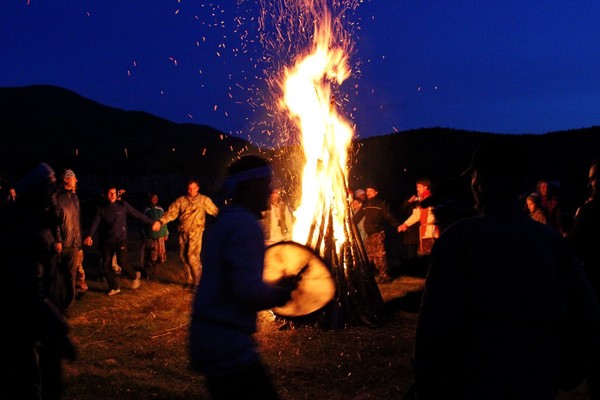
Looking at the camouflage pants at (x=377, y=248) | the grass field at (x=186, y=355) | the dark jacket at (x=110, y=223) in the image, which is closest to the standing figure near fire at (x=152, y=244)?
the dark jacket at (x=110, y=223)

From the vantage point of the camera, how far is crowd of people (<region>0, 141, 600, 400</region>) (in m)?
2.27

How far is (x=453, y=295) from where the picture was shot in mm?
2285

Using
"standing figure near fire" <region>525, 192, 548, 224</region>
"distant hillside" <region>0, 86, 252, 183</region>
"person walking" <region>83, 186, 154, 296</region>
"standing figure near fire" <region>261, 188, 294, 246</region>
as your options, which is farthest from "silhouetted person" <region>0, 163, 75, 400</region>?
"distant hillside" <region>0, 86, 252, 183</region>

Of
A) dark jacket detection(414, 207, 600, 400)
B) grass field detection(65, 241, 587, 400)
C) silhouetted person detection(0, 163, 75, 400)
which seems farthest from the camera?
grass field detection(65, 241, 587, 400)

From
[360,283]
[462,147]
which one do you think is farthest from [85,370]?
[462,147]

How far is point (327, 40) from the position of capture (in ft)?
34.8

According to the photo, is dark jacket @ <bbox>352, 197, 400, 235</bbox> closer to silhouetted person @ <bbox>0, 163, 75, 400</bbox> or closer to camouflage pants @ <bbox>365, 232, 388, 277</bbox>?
camouflage pants @ <bbox>365, 232, 388, 277</bbox>

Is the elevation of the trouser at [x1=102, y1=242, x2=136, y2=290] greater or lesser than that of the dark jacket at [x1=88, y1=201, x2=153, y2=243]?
lesser

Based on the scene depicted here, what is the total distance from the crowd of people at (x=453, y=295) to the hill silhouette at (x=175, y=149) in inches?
14.2

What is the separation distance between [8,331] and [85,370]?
3.44 m

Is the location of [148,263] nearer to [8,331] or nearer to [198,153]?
[8,331]

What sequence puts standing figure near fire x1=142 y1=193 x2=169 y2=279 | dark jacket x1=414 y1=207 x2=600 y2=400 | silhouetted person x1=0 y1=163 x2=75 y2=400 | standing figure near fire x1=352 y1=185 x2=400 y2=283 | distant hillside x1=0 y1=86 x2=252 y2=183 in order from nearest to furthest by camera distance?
dark jacket x1=414 y1=207 x2=600 y2=400 < silhouetted person x1=0 y1=163 x2=75 y2=400 < standing figure near fire x1=352 y1=185 x2=400 y2=283 < standing figure near fire x1=142 y1=193 x2=169 y2=279 < distant hillside x1=0 y1=86 x2=252 y2=183

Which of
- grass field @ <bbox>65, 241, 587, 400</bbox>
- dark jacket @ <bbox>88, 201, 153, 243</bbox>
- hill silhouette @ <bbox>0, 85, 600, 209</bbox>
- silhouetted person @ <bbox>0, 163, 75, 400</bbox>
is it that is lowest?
grass field @ <bbox>65, 241, 587, 400</bbox>

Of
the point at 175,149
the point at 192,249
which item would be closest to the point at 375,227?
the point at 192,249
